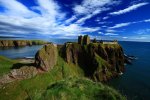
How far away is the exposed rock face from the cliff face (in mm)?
15555

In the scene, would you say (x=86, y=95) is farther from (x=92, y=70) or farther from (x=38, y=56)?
(x=92, y=70)

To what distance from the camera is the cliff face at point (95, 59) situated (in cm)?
7450

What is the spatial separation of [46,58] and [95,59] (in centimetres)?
3189

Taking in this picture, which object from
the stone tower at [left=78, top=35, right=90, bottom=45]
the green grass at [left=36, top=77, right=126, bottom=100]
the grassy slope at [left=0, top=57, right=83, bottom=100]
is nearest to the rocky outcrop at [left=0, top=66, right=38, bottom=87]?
the grassy slope at [left=0, top=57, right=83, bottom=100]

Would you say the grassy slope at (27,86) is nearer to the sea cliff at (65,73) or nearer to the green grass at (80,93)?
the sea cliff at (65,73)

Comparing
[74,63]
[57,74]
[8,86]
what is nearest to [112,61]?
[74,63]

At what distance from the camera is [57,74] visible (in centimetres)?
5550

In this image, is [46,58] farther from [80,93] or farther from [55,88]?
[80,93]

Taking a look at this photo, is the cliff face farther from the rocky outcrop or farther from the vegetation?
the rocky outcrop

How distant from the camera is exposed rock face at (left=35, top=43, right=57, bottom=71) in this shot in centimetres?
4978

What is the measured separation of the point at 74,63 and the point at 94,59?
31.4 feet

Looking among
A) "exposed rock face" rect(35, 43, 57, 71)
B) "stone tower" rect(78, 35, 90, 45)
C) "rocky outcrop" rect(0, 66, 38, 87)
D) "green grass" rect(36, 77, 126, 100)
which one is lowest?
"rocky outcrop" rect(0, 66, 38, 87)

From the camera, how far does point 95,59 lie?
257ft

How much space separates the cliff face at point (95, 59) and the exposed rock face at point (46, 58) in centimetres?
1556
